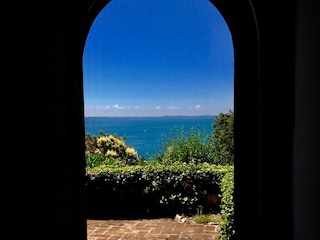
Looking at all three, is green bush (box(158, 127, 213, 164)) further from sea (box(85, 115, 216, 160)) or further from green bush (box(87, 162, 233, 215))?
green bush (box(87, 162, 233, 215))

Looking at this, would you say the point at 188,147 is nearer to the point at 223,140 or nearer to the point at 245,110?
the point at 223,140

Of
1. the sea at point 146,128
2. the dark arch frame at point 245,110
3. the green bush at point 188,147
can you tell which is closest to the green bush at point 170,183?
the green bush at point 188,147

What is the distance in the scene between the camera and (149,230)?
19.2 ft

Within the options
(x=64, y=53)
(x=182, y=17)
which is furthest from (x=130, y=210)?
(x=182, y=17)

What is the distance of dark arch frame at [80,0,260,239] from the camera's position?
2262 millimetres

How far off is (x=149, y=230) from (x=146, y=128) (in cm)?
9349

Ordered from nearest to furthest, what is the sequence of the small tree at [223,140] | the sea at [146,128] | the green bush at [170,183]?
the green bush at [170,183], the small tree at [223,140], the sea at [146,128]

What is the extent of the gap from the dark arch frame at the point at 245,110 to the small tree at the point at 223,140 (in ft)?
21.5

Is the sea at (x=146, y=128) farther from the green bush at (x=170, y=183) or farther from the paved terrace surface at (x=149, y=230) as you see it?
the paved terrace surface at (x=149, y=230)

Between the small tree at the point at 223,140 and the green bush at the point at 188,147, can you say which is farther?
the small tree at the point at 223,140

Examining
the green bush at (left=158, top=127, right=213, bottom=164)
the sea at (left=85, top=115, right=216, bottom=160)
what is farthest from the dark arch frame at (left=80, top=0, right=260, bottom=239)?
the green bush at (left=158, top=127, right=213, bottom=164)

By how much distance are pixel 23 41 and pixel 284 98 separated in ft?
5.40

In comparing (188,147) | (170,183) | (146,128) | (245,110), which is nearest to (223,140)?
(188,147)

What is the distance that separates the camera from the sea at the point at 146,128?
30.5ft
